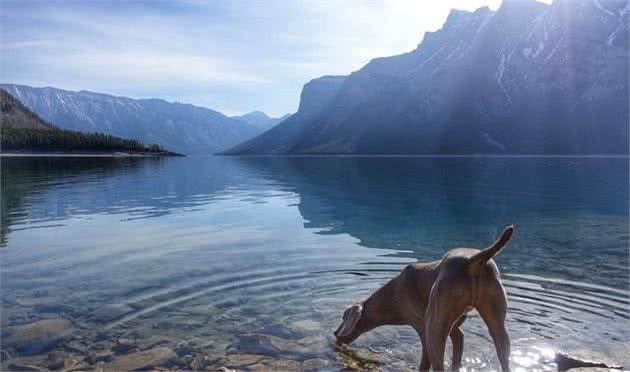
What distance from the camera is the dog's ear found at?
1139 centimetres

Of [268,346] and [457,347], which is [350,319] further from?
[457,347]

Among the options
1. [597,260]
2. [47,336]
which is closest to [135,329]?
[47,336]

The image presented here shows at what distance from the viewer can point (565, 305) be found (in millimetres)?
14945

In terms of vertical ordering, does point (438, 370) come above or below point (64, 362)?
above

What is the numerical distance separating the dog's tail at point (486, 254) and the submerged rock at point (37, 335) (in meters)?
9.88

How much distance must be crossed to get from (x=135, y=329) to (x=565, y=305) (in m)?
12.1

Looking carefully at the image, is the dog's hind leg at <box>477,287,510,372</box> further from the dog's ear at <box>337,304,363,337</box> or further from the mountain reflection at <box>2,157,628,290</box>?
the mountain reflection at <box>2,157,628,290</box>

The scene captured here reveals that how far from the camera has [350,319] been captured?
1155cm

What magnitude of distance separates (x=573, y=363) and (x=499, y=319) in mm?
3537

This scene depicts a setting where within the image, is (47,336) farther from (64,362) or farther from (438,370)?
(438,370)

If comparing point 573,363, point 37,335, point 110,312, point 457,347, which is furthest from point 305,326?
point 37,335

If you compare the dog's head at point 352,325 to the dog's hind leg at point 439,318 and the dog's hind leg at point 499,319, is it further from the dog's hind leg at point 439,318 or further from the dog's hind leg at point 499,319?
the dog's hind leg at point 499,319

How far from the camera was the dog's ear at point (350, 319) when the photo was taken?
37.4 feet

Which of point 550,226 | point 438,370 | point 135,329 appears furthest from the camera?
point 550,226
